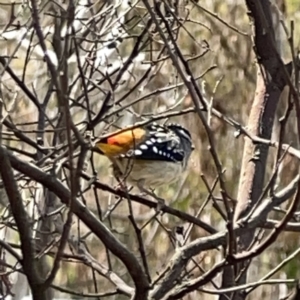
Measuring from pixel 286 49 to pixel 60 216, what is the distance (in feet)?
4.66

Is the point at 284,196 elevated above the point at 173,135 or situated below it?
below

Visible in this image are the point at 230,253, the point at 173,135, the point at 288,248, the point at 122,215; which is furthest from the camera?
the point at 122,215

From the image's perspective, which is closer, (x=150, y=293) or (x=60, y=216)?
(x=150, y=293)

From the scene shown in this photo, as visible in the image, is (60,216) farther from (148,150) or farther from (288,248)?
(288,248)

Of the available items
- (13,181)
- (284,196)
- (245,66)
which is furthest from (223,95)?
(13,181)

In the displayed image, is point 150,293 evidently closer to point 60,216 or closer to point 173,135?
point 60,216

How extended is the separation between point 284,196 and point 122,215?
4.00 m

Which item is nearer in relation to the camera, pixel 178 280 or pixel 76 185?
pixel 76 185

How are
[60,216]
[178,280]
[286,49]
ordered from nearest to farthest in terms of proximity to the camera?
[178,280], [60,216], [286,49]

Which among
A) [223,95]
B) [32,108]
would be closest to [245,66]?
[223,95]

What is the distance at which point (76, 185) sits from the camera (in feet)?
5.04

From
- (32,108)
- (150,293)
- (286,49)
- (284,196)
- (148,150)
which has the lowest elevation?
(150,293)

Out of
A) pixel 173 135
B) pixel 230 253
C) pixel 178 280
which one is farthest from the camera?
pixel 173 135

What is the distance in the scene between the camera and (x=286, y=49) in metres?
3.72
